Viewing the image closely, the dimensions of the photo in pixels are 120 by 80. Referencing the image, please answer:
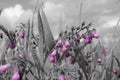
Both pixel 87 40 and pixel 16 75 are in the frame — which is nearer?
pixel 16 75

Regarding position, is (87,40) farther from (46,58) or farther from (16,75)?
(16,75)

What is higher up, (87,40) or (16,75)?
(87,40)

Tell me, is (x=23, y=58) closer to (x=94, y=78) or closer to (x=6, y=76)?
(x=6, y=76)

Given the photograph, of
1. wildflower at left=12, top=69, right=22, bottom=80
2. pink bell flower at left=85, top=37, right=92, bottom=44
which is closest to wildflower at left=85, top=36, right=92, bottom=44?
pink bell flower at left=85, top=37, right=92, bottom=44

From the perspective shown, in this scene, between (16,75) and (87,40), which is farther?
(87,40)

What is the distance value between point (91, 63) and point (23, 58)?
1.03 meters

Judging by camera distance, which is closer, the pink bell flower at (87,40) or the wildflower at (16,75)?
the wildflower at (16,75)

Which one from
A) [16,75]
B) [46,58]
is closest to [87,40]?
[46,58]

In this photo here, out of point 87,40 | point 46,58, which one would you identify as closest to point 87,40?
point 87,40

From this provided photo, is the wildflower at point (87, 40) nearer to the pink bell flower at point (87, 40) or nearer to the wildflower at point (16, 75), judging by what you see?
the pink bell flower at point (87, 40)

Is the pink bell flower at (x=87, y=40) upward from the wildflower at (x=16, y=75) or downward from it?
upward

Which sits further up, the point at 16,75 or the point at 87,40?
the point at 87,40

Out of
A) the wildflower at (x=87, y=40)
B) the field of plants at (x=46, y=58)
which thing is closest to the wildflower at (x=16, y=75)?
the field of plants at (x=46, y=58)

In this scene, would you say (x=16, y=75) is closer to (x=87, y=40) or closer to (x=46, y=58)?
(x=46, y=58)
